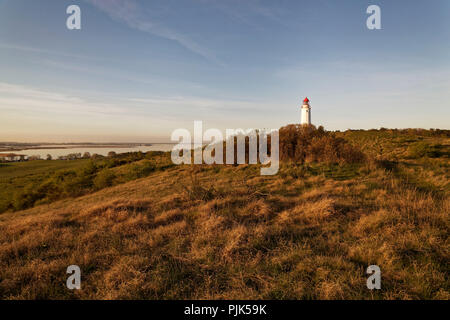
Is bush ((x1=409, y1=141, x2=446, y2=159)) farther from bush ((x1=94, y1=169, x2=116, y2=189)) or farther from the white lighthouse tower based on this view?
bush ((x1=94, y1=169, x2=116, y2=189))

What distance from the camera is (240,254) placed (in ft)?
11.3

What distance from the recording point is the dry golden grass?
256cm

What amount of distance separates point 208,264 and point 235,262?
46 centimetres

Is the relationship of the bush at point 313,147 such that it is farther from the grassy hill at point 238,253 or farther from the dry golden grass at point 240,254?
the dry golden grass at point 240,254

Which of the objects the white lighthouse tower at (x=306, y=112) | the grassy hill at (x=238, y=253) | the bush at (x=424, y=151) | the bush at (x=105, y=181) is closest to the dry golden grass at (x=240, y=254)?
the grassy hill at (x=238, y=253)

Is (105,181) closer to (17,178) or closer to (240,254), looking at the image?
(240,254)

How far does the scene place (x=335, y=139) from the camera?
581 inches

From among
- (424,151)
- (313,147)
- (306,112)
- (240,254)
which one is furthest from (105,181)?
(306,112)

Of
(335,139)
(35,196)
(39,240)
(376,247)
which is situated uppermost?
(335,139)

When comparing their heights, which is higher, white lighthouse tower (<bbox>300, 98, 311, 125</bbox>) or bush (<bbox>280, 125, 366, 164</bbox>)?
white lighthouse tower (<bbox>300, 98, 311, 125</bbox>)

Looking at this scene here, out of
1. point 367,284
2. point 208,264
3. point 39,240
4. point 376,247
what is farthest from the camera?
point 39,240

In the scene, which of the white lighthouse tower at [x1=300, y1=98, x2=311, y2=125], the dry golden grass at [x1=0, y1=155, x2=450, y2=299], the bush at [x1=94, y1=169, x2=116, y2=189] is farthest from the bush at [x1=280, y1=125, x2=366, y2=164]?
the bush at [x1=94, y1=169, x2=116, y2=189]

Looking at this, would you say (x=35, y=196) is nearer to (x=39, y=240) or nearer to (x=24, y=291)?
(x=39, y=240)

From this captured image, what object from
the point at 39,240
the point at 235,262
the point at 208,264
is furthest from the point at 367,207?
the point at 39,240
